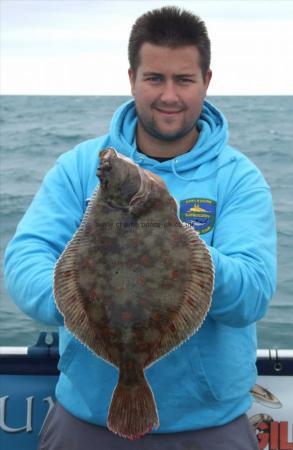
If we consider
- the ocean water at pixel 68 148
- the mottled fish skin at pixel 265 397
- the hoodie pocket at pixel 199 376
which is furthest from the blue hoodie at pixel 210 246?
the ocean water at pixel 68 148

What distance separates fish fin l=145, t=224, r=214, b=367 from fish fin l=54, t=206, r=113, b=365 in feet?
0.65

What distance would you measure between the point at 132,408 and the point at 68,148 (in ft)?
57.9

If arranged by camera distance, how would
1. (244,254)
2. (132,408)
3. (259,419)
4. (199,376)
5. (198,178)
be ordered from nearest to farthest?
(132,408) → (244,254) → (199,376) → (198,178) → (259,419)

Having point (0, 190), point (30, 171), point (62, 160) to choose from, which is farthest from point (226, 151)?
point (30, 171)

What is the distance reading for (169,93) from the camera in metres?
3.20

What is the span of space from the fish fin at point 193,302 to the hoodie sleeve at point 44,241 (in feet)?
1.63

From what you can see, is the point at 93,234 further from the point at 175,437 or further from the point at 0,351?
the point at 0,351

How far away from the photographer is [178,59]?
3236 millimetres

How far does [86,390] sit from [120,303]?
2.45 feet

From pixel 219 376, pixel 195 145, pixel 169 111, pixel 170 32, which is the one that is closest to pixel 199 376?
pixel 219 376

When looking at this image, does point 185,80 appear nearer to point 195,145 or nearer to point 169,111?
point 169,111

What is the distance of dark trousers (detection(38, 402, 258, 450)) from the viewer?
322 centimetres

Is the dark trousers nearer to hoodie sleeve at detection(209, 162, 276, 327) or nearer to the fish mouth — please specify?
hoodie sleeve at detection(209, 162, 276, 327)

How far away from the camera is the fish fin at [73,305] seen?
2.70m
